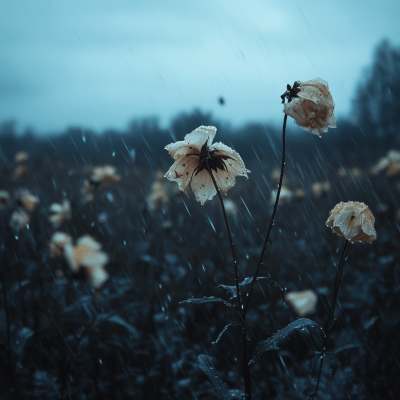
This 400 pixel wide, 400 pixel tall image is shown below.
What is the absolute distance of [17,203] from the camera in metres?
3.31

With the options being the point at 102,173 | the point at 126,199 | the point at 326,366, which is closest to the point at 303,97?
the point at 326,366

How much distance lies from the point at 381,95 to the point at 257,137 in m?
13.9

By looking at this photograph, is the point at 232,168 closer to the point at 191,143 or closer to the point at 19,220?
the point at 191,143

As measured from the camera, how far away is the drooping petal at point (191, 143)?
3.72 feet

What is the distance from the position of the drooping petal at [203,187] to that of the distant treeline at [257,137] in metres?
2.79

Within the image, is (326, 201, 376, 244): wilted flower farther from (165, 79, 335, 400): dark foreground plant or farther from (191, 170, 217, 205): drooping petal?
(191, 170, 217, 205): drooping petal

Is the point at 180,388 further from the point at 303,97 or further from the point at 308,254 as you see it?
the point at 308,254

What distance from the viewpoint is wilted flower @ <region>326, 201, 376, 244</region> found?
4.02ft

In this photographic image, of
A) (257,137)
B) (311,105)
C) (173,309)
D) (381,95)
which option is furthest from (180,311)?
(381,95)

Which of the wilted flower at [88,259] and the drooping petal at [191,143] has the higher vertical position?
the drooping petal at [191,143]

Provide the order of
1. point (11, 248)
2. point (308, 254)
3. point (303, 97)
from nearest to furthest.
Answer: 1. point (303, 97)
2. point (11, 248)
3. point (308, 254)

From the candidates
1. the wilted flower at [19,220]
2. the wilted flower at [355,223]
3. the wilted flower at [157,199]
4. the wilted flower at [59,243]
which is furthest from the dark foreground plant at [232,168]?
the wilted flower at [157,199]

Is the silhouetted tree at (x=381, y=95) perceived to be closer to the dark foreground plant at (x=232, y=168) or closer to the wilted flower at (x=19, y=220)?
the wilted flower at (x=19, y=220)

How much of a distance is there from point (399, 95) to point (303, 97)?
991 inches
